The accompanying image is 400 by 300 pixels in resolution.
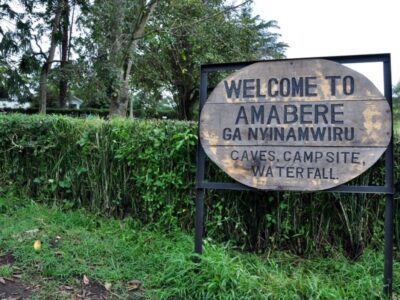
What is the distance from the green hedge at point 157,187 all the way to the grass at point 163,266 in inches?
6.9

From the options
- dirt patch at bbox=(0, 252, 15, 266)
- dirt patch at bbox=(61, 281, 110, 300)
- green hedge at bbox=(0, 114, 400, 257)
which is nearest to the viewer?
dirt patch at bbox=(61, 281, 110, 300)

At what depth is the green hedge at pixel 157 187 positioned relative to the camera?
3549 millimetres

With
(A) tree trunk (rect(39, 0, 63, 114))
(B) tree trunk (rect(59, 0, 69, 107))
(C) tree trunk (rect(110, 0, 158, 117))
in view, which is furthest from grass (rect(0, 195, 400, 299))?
(C) tree trunk (rect(110, 0, 158, 117))

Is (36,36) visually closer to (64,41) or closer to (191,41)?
(64,41)

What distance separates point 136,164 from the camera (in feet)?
13.8

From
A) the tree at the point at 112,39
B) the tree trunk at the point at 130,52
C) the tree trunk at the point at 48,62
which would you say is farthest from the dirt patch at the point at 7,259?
the tree trunk at the point at 130,52

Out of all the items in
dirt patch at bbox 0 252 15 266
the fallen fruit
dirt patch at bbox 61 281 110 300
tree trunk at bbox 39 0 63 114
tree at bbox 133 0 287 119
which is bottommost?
dirt patch at bbox 61 281 110 300

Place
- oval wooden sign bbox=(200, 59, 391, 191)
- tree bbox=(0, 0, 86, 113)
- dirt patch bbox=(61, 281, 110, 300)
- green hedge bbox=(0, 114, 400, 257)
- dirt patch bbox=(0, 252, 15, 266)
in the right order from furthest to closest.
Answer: tree bbox=(0, 0, 86, 113)
green hedge bbox=(0, 114, 400, 257)
dirt patch bbox=(0, 252, 15, 266)
dirt patch bbox=(61, 281, 110, 300)
oval wooden sign bbox=(200, 59, 391, 191)

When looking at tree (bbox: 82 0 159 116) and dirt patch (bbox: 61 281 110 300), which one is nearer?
dirt patch (bbox: 61 281 110 300)

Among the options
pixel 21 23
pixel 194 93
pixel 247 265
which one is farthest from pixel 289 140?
pixel 194 93

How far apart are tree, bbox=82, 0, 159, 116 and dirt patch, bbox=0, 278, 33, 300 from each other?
10.3 metres

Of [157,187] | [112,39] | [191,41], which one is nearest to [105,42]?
[112,39]

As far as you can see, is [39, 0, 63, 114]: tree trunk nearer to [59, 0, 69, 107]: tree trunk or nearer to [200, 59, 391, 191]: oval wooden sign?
[59, 0, 69, 107]: tree trunk

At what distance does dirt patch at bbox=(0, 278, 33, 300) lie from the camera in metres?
2.92
